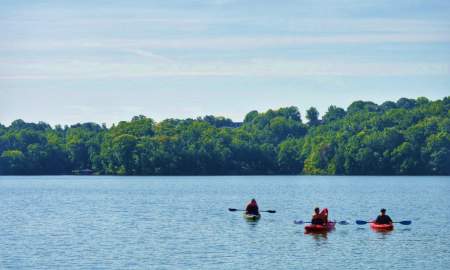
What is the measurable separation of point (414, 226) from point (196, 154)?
132 meters

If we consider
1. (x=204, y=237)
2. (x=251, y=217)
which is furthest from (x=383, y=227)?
(x=204, y=237)

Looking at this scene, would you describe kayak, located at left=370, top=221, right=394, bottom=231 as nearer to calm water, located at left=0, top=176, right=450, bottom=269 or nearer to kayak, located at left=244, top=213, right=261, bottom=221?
calm water, located at left=0, top=176, right=450, bottom=269

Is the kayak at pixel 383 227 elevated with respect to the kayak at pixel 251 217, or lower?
lower

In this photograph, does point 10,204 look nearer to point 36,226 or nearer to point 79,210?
point 79,210

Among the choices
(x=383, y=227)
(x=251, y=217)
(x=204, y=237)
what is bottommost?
(x=204, y=237)

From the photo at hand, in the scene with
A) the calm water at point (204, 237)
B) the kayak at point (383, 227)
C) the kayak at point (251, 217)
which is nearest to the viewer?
the calm water at point (204, 237)

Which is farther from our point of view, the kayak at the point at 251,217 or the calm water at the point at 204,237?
the kayak at the point at 251,217

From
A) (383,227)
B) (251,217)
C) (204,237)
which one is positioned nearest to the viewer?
(204,237)

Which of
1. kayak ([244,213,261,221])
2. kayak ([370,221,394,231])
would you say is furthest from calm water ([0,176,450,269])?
kayak ([244,213,261,221])

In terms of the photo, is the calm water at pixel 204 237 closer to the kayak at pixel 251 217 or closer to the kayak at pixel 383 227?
the kayak at pixel 383 227

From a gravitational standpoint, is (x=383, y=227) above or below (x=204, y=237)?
above

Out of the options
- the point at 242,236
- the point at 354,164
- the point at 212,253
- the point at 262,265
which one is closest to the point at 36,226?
the point at 242,236

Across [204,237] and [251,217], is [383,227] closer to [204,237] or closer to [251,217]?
[251,217]

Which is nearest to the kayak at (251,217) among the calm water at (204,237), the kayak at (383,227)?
the calm water at (204,237)
